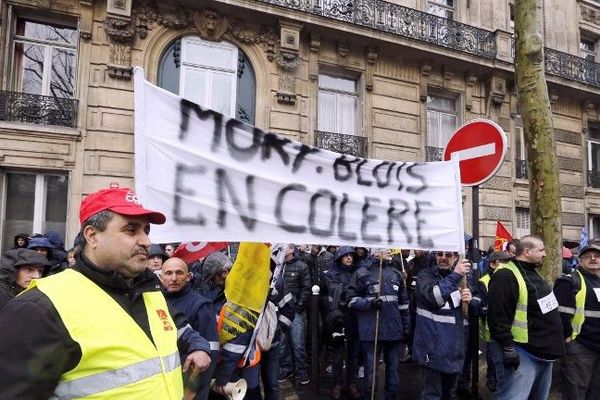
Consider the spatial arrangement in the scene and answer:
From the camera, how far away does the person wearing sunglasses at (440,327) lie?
4.29 meters

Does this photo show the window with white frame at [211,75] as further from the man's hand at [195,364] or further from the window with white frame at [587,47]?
the window with white frame at [587,47]

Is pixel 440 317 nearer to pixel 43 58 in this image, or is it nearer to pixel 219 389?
pixel 219 389

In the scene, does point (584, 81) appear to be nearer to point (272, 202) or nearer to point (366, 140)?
point (366, 140)

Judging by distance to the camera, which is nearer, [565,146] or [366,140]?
[366,140]

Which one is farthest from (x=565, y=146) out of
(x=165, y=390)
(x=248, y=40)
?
(x=165, y=390)

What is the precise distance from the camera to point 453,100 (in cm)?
1428

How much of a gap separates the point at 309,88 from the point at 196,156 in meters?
9.57

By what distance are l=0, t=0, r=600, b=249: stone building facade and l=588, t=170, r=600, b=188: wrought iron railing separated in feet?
0.56

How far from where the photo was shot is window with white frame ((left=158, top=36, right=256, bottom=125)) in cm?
1093

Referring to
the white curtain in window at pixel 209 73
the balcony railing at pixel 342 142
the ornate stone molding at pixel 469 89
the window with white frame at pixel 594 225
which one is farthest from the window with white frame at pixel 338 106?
the window with white frame at pixel 594 225

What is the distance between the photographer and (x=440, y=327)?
445 centimetres

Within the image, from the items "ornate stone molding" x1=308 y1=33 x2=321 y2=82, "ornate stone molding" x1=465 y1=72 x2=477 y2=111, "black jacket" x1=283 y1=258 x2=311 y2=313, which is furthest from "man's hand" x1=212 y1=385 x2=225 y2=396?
"ornate stone molding" x1=465 y1=72 x2=477 y2=111

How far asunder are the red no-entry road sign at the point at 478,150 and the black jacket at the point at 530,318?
34.9 inches

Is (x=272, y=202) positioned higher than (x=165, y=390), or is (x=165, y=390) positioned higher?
(x=272, y=202)
